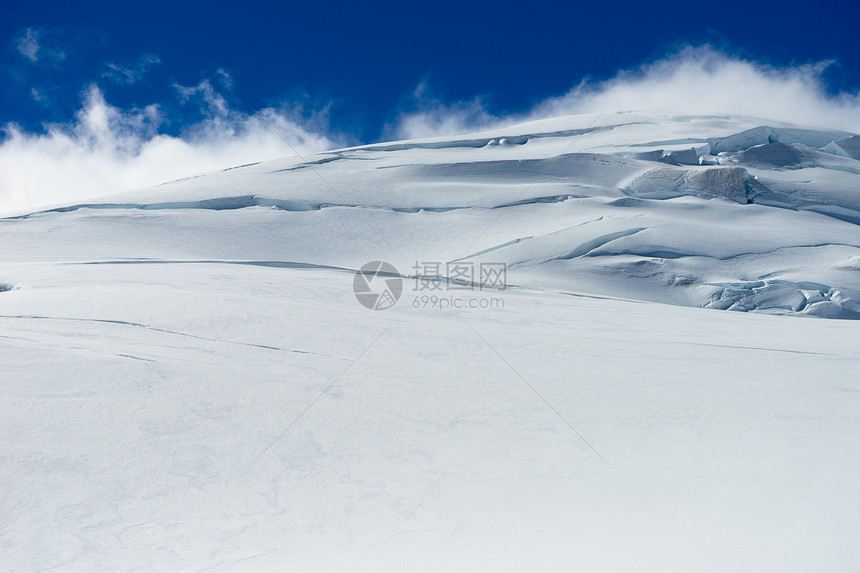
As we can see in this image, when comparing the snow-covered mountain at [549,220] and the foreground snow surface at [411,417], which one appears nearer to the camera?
the foreground snow surface at [411,417]

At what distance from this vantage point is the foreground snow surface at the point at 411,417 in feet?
7.23

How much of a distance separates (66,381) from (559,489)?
2.73 meters

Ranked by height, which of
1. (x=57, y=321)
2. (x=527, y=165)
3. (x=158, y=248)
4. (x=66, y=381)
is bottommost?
(x=66, y=381)

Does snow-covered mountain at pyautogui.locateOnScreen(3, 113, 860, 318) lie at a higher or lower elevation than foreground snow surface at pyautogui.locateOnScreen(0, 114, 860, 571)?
higher

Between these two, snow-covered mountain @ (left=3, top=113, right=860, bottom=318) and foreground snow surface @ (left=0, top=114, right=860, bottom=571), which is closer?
foreground snow surface @ (left=0, top=114, right=860, bottom=571)

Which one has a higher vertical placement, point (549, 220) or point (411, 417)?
point (549, 220)

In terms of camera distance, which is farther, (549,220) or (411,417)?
(549,220)

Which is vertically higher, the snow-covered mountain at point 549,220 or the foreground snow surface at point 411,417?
the snow-covered mountain at point 549,220

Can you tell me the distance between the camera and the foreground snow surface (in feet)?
7.23

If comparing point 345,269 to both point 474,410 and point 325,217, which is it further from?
point 474,410

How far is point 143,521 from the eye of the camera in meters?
2.33

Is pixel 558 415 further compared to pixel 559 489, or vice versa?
pixel 558 415

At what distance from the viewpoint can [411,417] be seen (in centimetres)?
321

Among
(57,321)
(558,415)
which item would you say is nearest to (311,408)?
(558,415)
